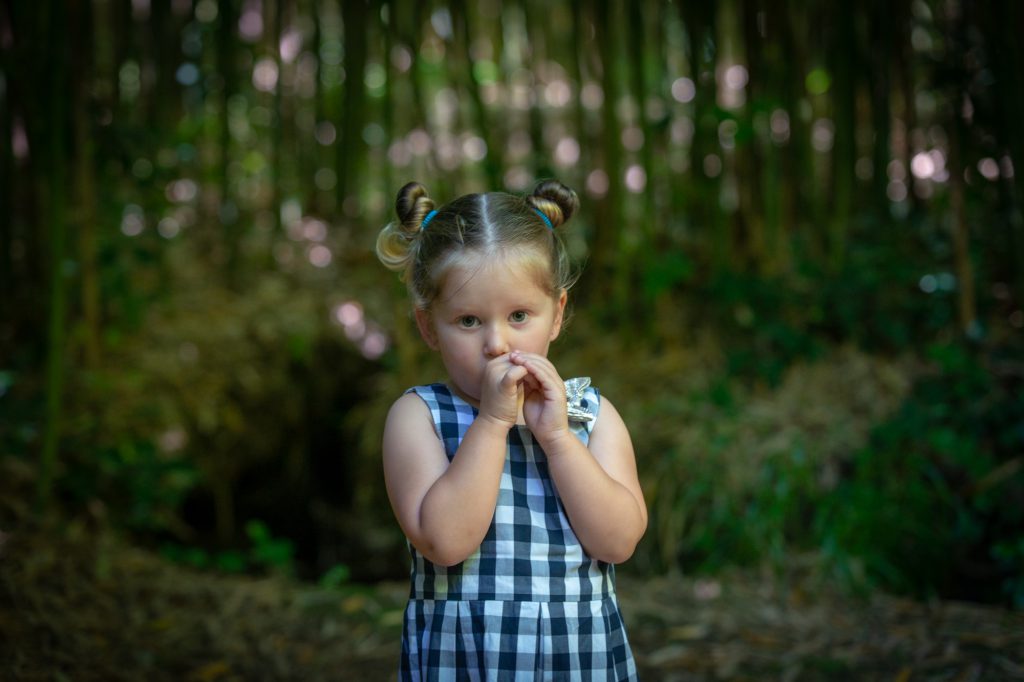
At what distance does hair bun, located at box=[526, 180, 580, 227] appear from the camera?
116 cm

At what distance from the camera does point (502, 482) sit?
3.53ft

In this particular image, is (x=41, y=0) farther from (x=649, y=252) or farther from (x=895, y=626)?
(x=895, y=626)

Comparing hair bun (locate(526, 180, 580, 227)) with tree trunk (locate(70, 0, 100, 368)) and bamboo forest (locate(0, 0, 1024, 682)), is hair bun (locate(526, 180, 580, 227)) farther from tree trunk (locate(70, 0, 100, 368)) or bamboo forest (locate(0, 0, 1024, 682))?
tree trunk (locate(70, 0, 100, 368))

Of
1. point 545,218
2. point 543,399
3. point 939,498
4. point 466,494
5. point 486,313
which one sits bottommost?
point 939,498

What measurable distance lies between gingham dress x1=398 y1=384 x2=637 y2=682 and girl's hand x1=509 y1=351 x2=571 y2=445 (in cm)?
7

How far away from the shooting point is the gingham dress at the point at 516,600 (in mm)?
1037

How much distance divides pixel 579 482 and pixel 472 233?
317 mm

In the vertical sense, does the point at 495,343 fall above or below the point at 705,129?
below

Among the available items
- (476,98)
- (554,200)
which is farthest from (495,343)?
(476,98)

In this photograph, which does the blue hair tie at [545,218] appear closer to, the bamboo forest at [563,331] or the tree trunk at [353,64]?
the bamboo forest at [563,331]

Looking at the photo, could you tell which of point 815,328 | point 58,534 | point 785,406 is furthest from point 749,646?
point 58,534

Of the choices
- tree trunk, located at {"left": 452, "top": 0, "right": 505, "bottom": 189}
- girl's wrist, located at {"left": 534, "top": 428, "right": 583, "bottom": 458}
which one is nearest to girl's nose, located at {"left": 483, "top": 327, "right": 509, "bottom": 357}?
girl's wrist, located at {"left": 534, "top": 428, "right": 583, "bottom": 458}

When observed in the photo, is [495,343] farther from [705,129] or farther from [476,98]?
[705,129]

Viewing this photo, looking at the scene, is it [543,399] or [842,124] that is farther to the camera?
[842,124]
